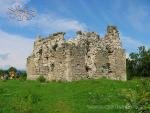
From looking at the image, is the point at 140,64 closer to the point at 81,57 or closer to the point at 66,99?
the point at 81,57

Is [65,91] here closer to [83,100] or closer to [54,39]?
[83,100]

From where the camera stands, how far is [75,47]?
133ft

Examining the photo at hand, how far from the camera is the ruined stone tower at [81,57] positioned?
40469mm

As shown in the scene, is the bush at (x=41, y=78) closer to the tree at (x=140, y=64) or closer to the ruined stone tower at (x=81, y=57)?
the ruined stone tower at (x=81, y=57)

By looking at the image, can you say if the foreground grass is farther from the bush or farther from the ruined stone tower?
the bush

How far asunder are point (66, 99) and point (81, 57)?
14.7 meters

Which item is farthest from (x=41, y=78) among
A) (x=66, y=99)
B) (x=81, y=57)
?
(x=66, y=99)

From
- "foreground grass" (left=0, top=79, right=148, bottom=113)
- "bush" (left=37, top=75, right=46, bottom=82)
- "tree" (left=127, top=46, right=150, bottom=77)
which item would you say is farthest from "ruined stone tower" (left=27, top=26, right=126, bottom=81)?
"tree" (left=127, top=46, right=150, bottom=77)

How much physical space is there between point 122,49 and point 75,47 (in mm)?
6442

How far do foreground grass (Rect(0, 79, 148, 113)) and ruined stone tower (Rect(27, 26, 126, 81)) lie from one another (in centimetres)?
747

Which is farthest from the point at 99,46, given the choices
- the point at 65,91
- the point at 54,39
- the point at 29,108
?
the point at 29,108

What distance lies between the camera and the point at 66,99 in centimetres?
2669

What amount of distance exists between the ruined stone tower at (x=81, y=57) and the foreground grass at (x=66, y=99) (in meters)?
7.47

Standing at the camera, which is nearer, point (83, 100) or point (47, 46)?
point (83, 100)
